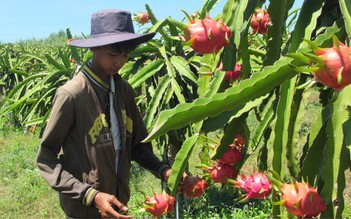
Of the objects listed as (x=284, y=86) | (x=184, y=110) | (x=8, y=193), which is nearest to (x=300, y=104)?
(x=284, y=86)

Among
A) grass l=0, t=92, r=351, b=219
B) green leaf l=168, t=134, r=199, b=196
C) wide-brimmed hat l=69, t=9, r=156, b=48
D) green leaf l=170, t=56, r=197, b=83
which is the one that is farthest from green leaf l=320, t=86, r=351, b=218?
grass l=0, t=92, r=351, b=219

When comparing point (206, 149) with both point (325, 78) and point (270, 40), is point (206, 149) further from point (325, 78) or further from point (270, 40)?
point (325, 78)

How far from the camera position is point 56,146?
4.80 ft

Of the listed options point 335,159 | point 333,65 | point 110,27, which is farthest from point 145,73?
point 333,65

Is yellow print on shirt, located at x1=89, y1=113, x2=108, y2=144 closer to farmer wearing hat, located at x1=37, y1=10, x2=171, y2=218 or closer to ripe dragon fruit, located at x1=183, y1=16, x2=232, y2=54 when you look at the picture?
farmer wearing hat, located at x1=37, y1=10, x2=171, y2=218

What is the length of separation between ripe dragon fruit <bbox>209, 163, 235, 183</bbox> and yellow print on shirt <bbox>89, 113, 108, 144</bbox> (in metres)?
0.43

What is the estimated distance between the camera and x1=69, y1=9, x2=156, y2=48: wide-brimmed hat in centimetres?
146

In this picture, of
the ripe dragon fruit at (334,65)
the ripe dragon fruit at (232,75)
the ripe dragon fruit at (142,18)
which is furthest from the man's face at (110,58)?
the ripe dragon fruit at (142,18)

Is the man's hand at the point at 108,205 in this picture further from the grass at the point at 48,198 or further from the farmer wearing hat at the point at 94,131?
the grass at the point at 48,198

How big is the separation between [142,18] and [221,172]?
1986 millimetres

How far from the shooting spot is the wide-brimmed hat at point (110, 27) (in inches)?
57.5

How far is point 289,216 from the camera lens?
3.03 feet

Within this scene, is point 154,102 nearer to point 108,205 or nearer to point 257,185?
point 108,205

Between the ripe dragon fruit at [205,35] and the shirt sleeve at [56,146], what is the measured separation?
24.9 inches
